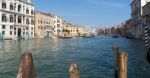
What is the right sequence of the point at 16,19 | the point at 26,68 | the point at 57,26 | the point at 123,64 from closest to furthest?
the point at 26,68, the point at 123,64, the point at 16,19, the point at 57,26

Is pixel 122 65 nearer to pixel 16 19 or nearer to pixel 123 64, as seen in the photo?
pixel 123 64

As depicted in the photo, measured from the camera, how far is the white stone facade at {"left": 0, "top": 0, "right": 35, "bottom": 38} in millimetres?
53731

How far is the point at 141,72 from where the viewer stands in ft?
42.2

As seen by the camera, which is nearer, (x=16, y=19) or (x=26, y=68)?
(x=26, y=68)

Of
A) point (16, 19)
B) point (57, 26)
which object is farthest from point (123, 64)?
point (57, 26)

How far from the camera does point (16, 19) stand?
58.4m

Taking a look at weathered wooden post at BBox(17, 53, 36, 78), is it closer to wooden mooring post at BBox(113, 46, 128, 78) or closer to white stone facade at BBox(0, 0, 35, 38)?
wooden mooring post at BBox(113, 46, 128, 78)

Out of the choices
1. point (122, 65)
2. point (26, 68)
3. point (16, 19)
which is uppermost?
point (16, 19)

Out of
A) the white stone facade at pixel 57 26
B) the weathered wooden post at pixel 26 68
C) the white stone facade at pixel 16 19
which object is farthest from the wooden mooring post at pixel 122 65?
the white stone facade at pixel 57 26

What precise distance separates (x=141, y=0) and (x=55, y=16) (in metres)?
40.4

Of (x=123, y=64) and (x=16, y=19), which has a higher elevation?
(x=16, y=19)

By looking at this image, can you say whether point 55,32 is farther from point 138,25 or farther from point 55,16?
point 138,25

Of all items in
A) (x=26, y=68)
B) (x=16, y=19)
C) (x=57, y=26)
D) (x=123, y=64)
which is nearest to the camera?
(x=26, y=68)

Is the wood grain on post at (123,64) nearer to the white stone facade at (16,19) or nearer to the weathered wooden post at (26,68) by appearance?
the weathered wooden post at (26,68)
